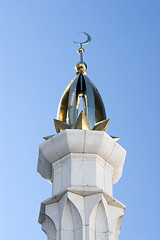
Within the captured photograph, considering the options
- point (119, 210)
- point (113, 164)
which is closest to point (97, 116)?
point (113, 164)

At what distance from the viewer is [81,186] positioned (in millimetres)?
11453

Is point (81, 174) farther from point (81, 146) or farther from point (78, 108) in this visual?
point (78, 108)

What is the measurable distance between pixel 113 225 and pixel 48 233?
1.52m

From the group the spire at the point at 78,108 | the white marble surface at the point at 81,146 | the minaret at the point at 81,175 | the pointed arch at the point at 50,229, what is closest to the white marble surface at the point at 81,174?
the minaret at the point at 81,175

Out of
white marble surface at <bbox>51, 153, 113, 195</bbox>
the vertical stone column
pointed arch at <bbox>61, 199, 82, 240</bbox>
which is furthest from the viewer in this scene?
white marble surface at <bbox>51, 153, 113, 195</bbox>

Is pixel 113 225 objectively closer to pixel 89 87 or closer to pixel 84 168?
pixel 84 168

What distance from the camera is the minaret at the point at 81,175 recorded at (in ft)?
36.6

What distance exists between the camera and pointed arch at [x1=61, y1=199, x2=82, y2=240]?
1100 centimetres

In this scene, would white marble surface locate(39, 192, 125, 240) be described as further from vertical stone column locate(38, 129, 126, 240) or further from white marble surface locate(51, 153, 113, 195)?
white marble surface locate(51, 153, 113, 195)

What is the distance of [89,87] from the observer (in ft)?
45.6

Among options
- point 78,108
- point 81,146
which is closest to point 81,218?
point 81,146

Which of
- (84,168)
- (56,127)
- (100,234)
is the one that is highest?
(56,127)

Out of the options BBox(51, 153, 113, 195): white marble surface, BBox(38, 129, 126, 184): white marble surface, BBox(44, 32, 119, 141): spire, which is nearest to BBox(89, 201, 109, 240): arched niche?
BBox(51, 153, 113, 195): white marble surface

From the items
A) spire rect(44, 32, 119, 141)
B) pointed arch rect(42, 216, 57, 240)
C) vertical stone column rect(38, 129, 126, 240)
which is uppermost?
spire rect(44, 32, 119, 141)
